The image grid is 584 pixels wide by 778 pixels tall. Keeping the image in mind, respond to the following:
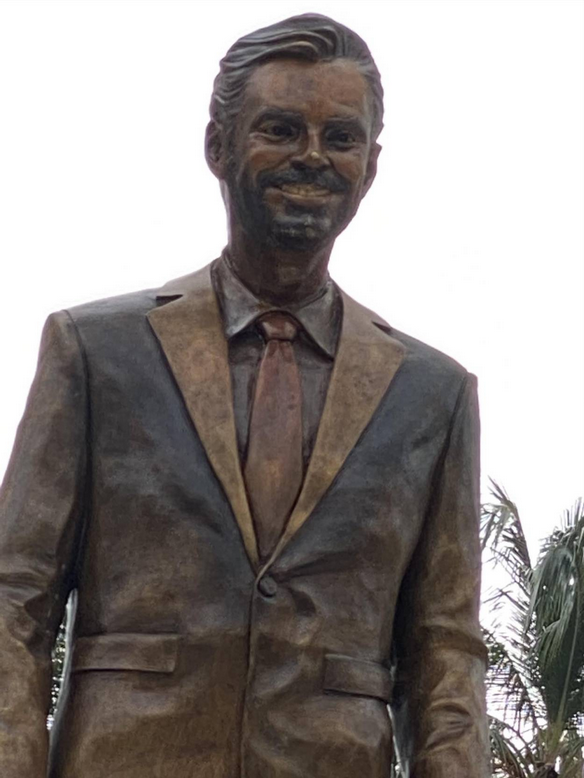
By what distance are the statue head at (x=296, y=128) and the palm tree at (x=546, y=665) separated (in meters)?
11.0

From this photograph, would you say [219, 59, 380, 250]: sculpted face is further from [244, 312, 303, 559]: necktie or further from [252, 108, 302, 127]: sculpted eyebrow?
[244, 312, 303, 559]: necktie

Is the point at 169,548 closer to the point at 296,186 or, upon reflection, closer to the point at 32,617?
the point at 32,617

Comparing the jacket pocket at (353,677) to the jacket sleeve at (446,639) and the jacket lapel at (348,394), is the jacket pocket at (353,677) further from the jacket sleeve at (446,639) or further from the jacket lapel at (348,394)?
the jacket lapel at (348,394)

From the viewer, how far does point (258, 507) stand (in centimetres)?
622

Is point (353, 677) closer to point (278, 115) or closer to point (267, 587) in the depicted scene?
point (267, 587)

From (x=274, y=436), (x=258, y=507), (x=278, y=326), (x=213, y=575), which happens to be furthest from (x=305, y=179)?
(x=213, y=575)

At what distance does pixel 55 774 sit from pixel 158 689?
1.17 ft

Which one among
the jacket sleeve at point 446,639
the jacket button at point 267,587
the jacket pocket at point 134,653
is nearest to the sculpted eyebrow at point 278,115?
the jacket sleeve at point 446,639

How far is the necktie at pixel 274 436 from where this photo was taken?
6.22 meters

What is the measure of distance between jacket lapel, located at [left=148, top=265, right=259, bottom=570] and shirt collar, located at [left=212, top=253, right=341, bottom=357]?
0.03 m

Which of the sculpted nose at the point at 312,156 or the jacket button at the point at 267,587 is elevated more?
the sculpted nose at the point at 312,156

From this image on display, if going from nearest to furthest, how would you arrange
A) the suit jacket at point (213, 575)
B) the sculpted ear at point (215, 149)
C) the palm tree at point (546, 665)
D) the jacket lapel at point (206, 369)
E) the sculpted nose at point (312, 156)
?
1. the suit jacket at point (213, 575)
2. the jacket lapel at point (206, 369)
3. the sculpted nose at point (312, 156)
4. the sculpted ear at point (215, 149)
5. the palm tree at point (546, 665)

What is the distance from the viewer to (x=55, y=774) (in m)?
6.08

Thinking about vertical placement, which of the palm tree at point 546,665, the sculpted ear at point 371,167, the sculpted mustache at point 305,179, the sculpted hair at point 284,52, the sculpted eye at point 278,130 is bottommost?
the palm tree at point 546,665
